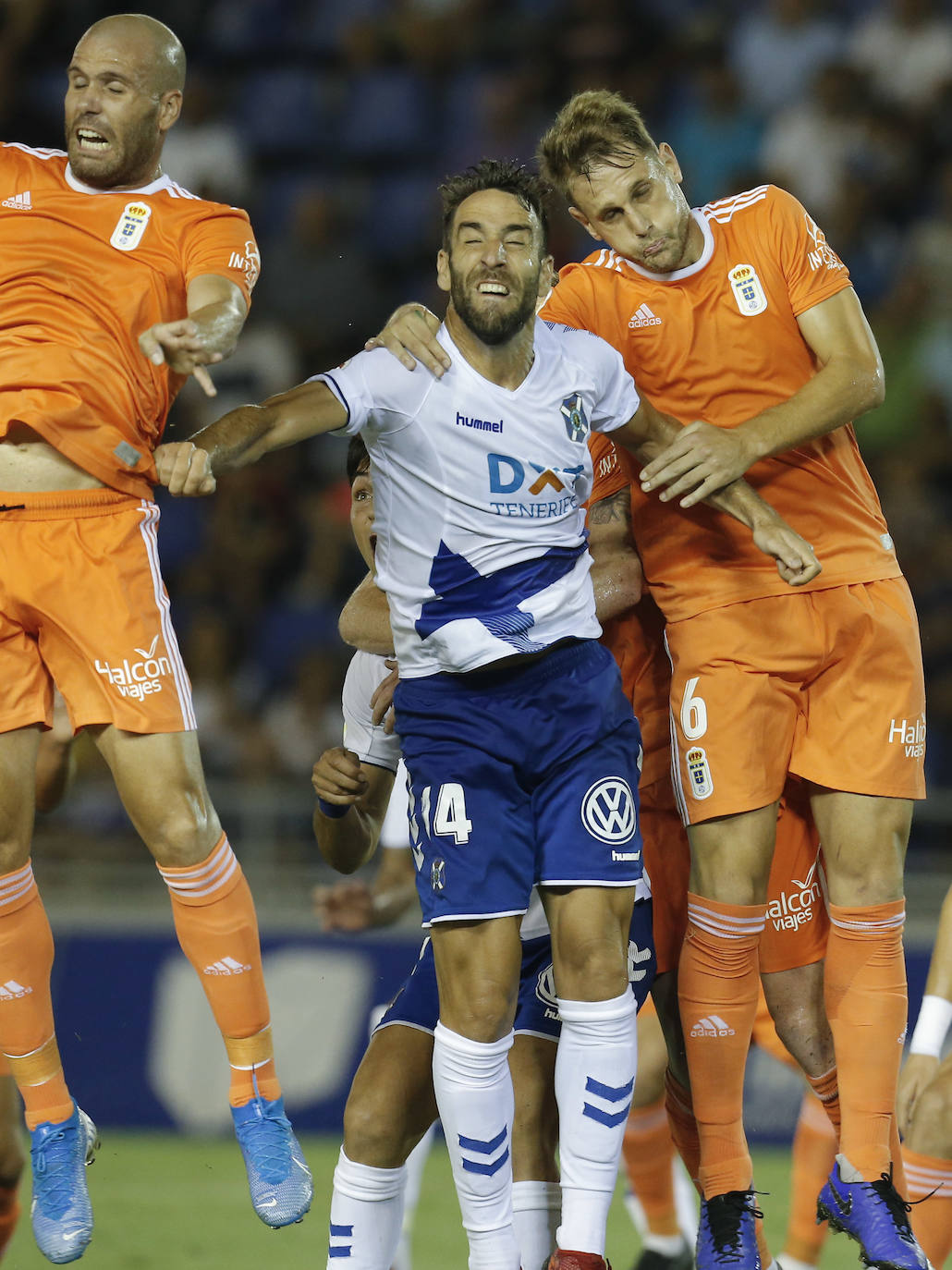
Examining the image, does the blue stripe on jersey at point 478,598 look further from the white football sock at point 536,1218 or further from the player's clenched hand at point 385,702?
the white football sock at point 536,1218

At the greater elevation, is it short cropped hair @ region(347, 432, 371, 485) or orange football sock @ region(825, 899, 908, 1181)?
short cropped hair @ region(347, 432, 371, 485)

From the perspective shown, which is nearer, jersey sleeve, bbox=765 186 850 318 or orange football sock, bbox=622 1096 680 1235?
jersey sleeve, bbox=765 186 850 318

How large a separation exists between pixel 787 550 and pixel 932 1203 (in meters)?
1.93

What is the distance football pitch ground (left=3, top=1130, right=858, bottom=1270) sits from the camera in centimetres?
650

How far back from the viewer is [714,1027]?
193 inches

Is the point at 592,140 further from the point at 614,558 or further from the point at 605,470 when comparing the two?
the point at 614,558

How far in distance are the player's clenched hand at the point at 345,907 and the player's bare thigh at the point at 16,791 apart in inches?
49.5

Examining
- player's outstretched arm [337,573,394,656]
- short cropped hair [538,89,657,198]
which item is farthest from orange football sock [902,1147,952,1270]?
short cropped hair [538,89,657,198]

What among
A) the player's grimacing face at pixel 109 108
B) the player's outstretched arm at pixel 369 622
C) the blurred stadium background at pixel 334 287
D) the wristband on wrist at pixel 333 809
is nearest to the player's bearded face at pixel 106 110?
the player's grimacing face at pixel 109 108

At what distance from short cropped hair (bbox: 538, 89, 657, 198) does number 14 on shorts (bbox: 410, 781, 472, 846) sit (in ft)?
5.74

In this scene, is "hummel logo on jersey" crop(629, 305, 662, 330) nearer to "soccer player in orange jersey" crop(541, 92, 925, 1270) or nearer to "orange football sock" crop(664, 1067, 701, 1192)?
"soccer player in orange jersey" crop(541, 92, 925, 1270)

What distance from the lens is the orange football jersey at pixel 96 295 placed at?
4.68 metres

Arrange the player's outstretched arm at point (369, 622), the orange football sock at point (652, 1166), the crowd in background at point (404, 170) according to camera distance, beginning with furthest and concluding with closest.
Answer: the crowd in background at point (404, 170), the orange football sock at point (652, 1166), the player's outstretched arm at point (369, 622)

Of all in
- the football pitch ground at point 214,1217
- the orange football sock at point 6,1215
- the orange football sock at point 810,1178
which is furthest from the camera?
the football pitch ground at point 214,1217
